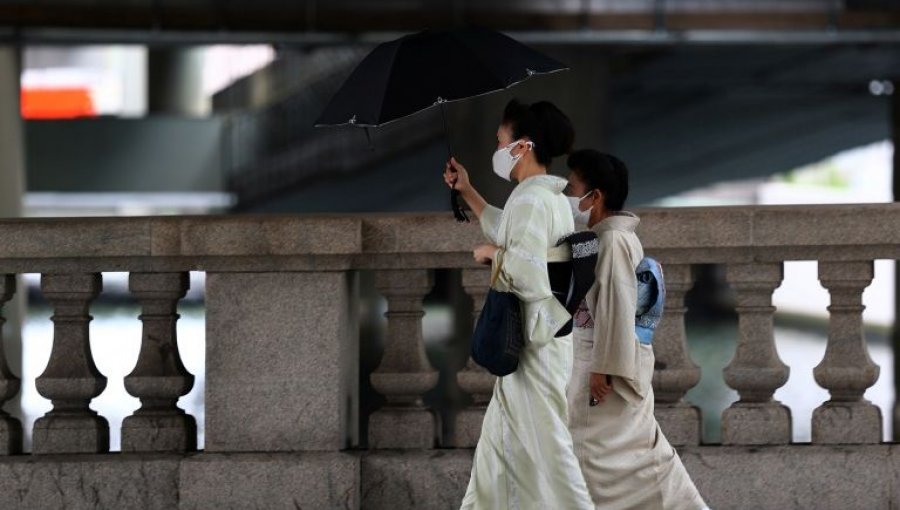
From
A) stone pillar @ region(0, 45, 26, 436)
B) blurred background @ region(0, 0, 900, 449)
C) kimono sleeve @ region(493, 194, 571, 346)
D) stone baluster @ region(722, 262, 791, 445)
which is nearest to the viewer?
kimono sleeve @ region(493, 194, 571, 346)

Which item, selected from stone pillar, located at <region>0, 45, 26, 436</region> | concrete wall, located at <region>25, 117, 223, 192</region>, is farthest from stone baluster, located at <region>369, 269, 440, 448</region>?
concrete wall, located at <region>25, 117, 223, 192</region>

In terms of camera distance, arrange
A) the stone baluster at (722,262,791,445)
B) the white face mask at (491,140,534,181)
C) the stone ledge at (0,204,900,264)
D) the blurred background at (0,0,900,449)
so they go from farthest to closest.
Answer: the blurred background at (0,0,900,449)
the stone baluster at (722,262,791,445)
the stone ledge at (0,204,900,264)
the white face mask at (491,140,534,181)

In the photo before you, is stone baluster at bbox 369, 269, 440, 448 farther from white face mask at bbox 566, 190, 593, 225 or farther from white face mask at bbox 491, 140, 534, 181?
white face mask at bbox 491, 140, 534, 181

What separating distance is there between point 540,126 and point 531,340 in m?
0.70

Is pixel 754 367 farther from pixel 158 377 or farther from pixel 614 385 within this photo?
pixel 158 377

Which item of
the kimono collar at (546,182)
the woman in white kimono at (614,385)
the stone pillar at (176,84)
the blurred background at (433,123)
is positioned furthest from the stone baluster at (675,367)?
the stone pillar at (176,84)

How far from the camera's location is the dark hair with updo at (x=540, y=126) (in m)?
5.52

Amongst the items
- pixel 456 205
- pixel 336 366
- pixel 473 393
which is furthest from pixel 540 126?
pixel 473 393

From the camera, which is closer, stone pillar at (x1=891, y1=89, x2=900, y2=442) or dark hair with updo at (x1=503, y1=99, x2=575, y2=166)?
dark hair with updo at (x1=503, y1=99, x2=575, y2=166)

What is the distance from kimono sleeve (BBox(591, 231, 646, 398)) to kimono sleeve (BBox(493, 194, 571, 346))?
30 cm

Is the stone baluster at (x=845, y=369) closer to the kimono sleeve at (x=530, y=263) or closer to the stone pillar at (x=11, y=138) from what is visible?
the kimono sleeve at (x=530, y=263)

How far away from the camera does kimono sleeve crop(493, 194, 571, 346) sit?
540 centimetres

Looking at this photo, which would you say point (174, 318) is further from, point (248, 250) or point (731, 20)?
point (731, 20)

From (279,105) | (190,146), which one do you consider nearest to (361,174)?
(279,105)
